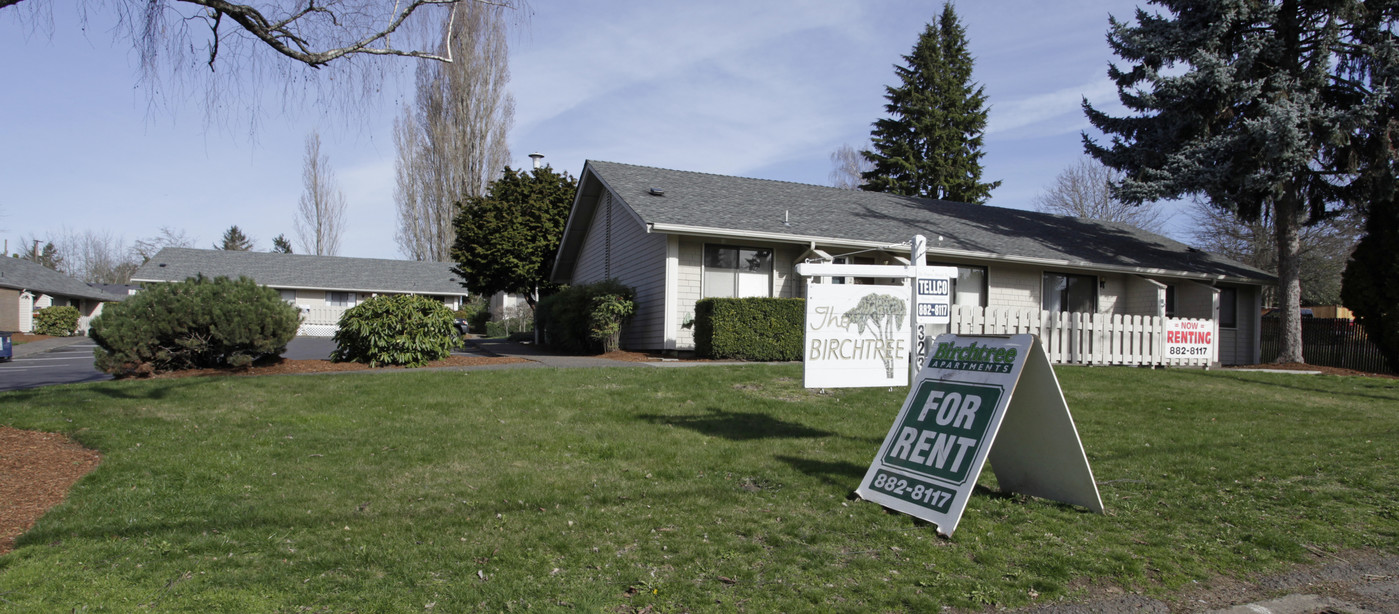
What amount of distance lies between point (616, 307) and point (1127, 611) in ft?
43.8

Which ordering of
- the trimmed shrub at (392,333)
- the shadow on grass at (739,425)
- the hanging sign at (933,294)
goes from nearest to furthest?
the shadow on grass at (739,425)
the hanging sign at (933,294)
the trimmed shrub at (392,333)

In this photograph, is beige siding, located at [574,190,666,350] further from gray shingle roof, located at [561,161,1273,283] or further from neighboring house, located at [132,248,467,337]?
neighboring house, located at [132,248,467,337]

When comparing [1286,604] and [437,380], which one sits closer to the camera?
[1286,604]

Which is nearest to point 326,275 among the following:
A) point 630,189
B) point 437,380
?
point 630,189

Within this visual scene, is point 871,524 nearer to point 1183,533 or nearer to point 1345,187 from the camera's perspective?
point 1183,533

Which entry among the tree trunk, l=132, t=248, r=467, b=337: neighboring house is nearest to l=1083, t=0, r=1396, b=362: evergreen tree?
the tree trunk

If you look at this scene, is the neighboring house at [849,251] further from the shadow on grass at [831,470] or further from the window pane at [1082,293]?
the shadow on grass at [831,470]

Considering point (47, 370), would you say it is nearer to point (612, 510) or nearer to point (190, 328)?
point (190, 328)

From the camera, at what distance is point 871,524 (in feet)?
15.9

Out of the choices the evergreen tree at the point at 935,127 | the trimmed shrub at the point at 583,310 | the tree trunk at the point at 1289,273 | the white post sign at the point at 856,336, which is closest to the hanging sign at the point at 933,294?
the white post sign at the point at 856,336

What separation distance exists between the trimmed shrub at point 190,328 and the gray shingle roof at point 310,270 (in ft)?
94.7

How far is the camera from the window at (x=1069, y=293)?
1950 centimetres

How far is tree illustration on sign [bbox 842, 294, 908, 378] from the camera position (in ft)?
28.5


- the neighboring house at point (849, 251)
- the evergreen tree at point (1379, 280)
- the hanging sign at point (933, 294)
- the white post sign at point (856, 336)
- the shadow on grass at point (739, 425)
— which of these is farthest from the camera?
the evergreen tree at point (1379, 280)
